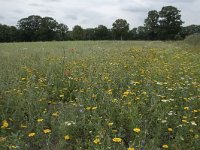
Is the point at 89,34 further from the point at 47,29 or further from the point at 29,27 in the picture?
the point at 29,27

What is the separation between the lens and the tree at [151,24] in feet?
273

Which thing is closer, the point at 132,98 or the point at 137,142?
the point at 137,142

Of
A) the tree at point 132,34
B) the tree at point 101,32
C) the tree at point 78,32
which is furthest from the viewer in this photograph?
the tree at point 101,32

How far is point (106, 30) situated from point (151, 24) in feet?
43.4

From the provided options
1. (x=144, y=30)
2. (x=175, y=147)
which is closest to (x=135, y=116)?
(x=175, y=147)

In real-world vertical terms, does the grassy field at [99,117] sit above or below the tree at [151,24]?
below

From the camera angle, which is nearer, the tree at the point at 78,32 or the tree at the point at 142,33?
the tree at the point at 142,33

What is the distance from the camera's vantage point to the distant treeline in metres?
77.6

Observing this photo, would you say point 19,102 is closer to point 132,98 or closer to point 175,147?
point 132,98

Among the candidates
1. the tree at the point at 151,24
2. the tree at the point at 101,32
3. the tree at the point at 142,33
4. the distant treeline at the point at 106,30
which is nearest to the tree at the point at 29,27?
the distant treeline at the point at 106,30

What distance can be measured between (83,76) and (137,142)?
369cm

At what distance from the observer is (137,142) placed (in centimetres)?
425

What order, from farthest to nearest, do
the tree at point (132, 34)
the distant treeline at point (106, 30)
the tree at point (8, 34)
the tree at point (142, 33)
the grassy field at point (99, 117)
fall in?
the tree at point (132, 34), the tree at point (142, 33), the distant treeline at point (106, 30), the tree at point (8, 34), the grassy field at point (99, 117)

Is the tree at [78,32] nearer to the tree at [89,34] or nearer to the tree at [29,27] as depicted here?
the tree at [89,34]
